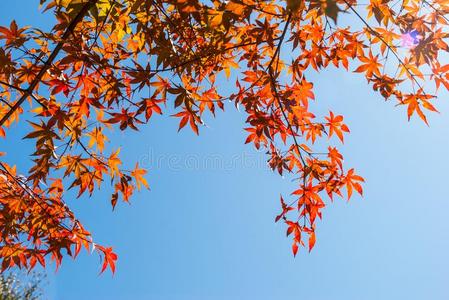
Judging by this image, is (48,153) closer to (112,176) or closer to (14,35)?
(112,176)

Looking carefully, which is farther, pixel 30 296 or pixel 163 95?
pixel 30 296

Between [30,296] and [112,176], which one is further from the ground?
[30,296]

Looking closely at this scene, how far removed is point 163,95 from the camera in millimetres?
2068

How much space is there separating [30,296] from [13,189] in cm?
951

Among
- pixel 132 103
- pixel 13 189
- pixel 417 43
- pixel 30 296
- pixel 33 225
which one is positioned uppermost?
pixel 30 296

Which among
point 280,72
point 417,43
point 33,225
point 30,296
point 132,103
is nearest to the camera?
point 417,43

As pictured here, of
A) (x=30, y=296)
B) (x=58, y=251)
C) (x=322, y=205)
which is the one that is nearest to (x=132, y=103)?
(x=58, y=251)

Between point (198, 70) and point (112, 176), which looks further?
point (198, 70)

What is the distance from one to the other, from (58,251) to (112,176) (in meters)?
0.49

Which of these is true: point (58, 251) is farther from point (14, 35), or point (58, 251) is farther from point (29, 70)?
point (14, 35)

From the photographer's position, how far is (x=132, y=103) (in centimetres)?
204

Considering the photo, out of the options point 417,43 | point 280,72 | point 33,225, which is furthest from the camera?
point 280,72

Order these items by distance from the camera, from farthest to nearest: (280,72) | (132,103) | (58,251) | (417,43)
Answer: (280,72) → (58,251) → (132,103) → (417,43)

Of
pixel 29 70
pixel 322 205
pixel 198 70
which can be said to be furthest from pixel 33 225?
pixel 322 205
